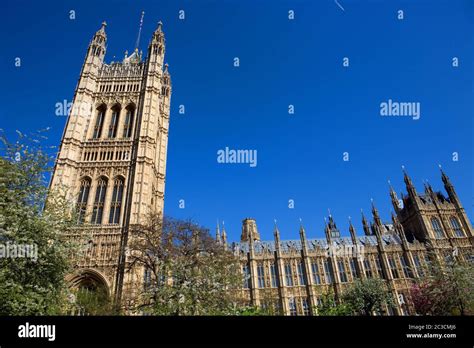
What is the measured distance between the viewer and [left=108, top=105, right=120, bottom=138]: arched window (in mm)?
36062

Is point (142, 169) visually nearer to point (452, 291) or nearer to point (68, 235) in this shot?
point (68, 235)

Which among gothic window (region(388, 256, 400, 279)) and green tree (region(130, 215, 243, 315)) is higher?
gothic window (region(388, 256, 400, 279))

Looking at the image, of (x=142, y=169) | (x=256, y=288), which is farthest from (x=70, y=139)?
(x=256, y=288)

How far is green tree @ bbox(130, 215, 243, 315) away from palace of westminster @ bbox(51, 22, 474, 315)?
1022 cm

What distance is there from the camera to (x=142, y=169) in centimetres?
3209

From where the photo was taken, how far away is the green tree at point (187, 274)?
14.1m

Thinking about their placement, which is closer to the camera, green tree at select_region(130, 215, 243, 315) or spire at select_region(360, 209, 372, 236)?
green tree at select_region(130, 215, 243, 315)

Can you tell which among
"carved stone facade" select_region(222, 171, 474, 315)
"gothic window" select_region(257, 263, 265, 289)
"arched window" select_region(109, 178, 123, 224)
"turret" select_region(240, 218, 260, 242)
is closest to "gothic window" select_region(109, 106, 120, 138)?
"arched window" select_region(109, 178, 123, 224)

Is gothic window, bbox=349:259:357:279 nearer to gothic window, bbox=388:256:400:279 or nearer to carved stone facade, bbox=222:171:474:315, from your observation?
carved stone facade, bbox=222:171:474:315

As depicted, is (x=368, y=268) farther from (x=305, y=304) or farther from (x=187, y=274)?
(x=187, y=274)

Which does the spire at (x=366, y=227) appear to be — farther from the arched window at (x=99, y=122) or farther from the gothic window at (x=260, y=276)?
the arched window at (x=99, y=122)

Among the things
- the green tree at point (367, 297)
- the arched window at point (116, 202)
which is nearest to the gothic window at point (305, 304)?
the green tree at point (367, 297)

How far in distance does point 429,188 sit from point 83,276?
48.0m
